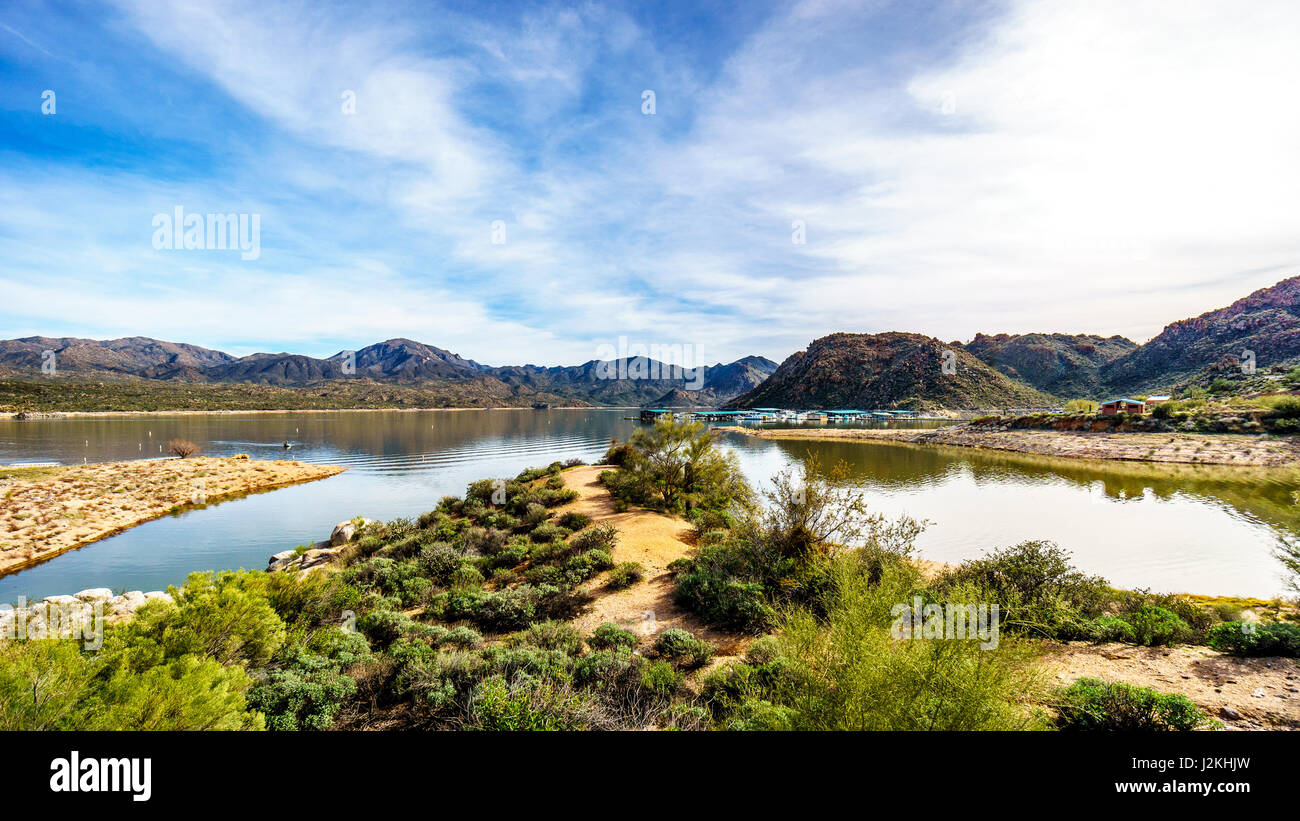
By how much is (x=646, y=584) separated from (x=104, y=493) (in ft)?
104

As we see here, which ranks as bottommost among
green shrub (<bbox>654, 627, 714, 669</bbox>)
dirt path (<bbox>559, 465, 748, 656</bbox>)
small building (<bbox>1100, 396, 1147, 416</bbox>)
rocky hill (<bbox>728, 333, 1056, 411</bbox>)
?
dirt path (<bbox>559, 465, 748, 656</bbox>)

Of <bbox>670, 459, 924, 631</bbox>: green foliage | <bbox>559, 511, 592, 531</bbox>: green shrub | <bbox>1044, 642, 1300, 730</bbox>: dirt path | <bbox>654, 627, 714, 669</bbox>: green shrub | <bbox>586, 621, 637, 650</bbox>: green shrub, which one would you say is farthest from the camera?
<bbox>559, 511, 592, 531</bbox>: green shrub

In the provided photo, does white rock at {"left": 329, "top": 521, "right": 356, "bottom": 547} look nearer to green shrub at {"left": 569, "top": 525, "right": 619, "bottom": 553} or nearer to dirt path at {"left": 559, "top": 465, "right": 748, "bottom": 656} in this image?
dirt path at {"left": 559, "top": 465, "right": 748, "bottom": 656}

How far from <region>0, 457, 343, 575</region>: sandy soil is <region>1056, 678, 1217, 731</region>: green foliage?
27262 millimetres

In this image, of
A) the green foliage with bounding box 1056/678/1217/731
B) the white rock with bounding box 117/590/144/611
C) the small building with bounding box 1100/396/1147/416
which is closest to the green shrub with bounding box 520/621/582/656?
the green foliage with bounding box 1056/678/1217/731

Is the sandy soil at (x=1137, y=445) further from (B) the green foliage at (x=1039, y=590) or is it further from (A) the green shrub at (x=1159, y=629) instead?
(A) the green shrub at (x=1159, y=629)

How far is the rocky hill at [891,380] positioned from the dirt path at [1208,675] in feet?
297

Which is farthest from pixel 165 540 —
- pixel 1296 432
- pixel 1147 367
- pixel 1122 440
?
pixel 1147 367

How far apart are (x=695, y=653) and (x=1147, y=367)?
132318mm

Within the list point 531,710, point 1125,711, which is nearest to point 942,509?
point 1125,711

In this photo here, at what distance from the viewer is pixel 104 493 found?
24.5m

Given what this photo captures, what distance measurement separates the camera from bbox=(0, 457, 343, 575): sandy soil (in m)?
17.6

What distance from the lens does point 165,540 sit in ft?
61.7
